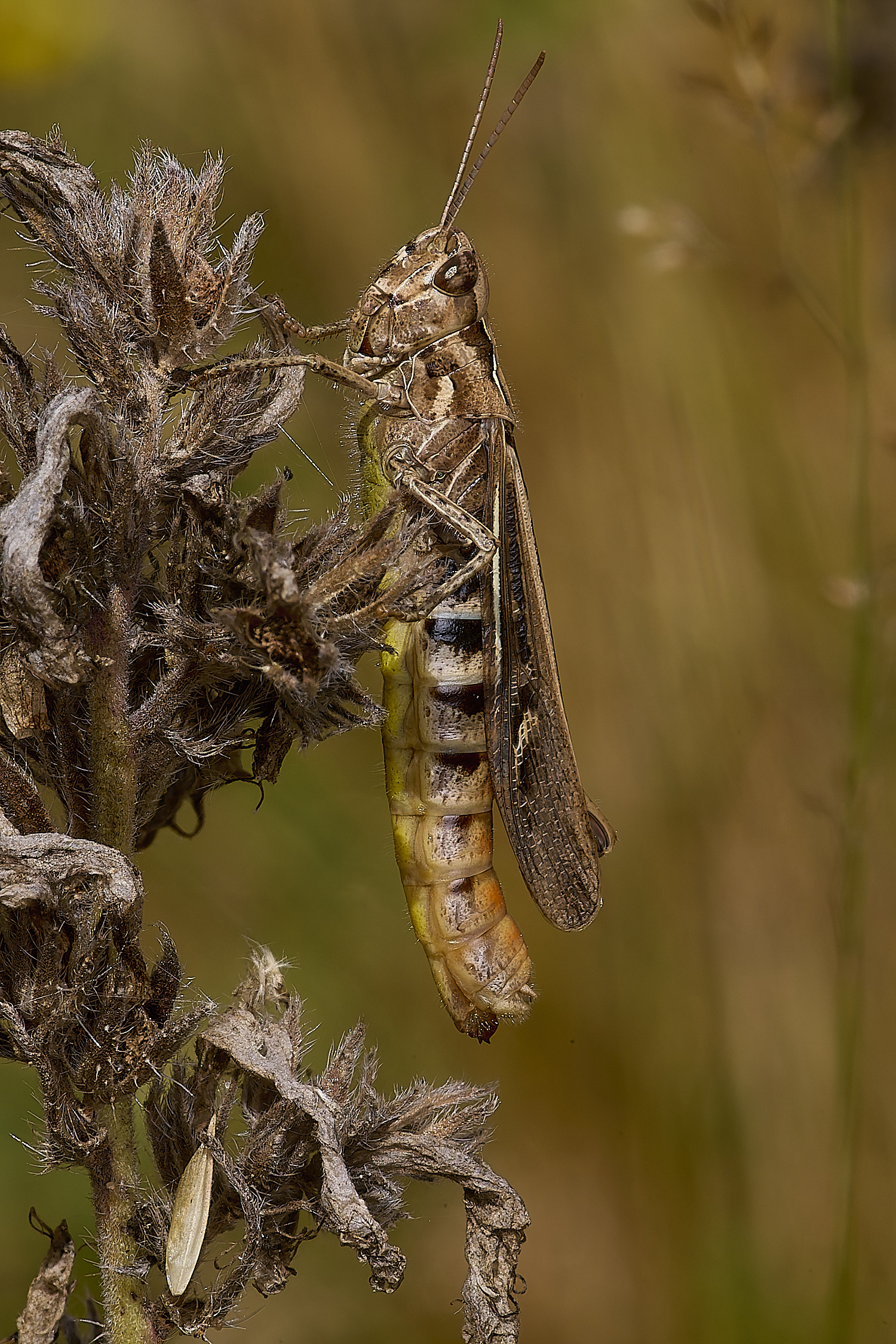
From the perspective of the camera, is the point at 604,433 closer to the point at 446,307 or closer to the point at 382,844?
the point at 446,307

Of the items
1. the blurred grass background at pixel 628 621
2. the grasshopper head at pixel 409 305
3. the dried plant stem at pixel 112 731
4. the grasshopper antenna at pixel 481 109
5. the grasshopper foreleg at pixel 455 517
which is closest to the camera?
the dried plant stem at pixel 112 731

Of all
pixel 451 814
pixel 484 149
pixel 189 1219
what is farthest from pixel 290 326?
pixel 189 1219

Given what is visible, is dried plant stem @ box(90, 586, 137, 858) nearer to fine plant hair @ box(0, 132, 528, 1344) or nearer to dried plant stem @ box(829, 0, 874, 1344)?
fine plant hair @ box(0, 132, 528, 1344)

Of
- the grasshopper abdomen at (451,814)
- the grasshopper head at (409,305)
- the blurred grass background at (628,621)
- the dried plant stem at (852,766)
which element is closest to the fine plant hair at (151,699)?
the grasshopper abdomen at (451,814)

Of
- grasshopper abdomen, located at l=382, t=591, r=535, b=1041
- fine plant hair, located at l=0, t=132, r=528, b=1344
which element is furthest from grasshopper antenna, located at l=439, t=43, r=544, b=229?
fine plant hair, located at l=0, t=132, r=528, b=1344

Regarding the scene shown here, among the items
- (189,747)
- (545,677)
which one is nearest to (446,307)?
(545,677)

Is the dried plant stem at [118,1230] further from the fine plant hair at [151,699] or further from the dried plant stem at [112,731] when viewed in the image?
the dried plant stem at [112,731]

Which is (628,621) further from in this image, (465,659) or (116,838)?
(116,838)
